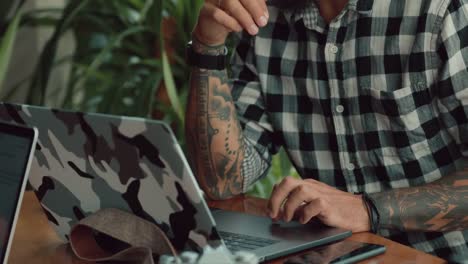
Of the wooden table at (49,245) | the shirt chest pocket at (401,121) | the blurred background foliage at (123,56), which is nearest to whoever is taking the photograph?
the wooden table at (49,245)

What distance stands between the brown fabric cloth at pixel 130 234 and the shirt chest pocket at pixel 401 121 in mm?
629

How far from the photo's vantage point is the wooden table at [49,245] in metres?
1.13

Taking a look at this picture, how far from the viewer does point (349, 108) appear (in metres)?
1.60

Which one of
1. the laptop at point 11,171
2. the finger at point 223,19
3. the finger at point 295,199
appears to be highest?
the finger at point 223,19

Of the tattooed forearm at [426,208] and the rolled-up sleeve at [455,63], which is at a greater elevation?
the rolled-up sleeve at [455,63]

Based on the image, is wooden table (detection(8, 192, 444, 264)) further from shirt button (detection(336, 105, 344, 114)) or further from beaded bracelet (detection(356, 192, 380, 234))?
shirt button (detection(336, 105, 344, 114))

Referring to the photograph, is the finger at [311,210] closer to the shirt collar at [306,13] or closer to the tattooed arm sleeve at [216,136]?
the tattooed arm sleeve at [216,136]

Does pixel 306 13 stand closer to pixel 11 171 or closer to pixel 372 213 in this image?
pixel 372 213

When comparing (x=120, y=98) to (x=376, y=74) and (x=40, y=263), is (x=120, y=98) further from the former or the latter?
(x=40, y=263)

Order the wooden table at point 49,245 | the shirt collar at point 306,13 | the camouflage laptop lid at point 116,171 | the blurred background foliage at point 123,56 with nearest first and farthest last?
the camouflage laptop lid at point 116,171 → the wooden table at point 49,245 → the shirt collar at point 306,13 → the blurred background foliage at point 123,56

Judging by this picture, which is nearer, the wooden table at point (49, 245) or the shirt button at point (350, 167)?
the wooden table at point (49, 245)

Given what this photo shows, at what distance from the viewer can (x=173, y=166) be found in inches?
36.6

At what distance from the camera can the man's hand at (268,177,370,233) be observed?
1.28 m

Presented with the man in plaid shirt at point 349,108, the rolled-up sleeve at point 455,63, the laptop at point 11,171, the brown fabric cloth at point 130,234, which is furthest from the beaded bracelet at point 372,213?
the laptop at point 11,171
